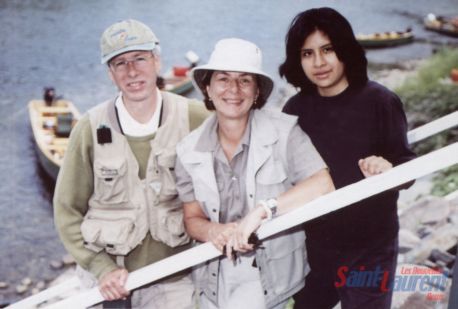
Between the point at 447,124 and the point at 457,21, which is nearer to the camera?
the point at 447,124

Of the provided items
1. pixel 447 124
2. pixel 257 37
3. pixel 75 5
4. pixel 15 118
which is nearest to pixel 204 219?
pixel 447 124

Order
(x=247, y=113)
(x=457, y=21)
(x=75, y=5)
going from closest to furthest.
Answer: (x=247, y=113), (x=457, y=21), (x=75, y=5)

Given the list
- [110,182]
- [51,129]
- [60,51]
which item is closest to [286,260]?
[110,182]

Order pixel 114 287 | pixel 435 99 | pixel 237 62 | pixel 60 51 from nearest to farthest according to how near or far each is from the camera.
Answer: pixel 237 62
pixel 114 287
pixel 435 99
pixel 60 51

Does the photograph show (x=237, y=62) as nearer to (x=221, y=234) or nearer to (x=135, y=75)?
(x=135, y=75)

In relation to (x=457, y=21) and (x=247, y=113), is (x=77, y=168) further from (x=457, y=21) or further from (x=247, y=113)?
(x=457, y=21)

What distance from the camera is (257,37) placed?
4246 mm

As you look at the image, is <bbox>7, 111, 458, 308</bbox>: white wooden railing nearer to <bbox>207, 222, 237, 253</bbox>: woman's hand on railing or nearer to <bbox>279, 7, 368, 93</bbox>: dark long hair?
<bbox>207, 222, 237, 253</bbox>: woman's hand on railing

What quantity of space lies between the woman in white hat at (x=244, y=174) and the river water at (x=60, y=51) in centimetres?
197

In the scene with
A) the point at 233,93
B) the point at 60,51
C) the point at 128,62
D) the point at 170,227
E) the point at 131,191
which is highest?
the point at 60,51

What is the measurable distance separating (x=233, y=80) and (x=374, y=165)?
19.0 inches

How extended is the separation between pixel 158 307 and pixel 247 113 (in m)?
0.79

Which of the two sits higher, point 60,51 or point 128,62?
point 60,51

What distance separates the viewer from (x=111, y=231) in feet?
5.53
